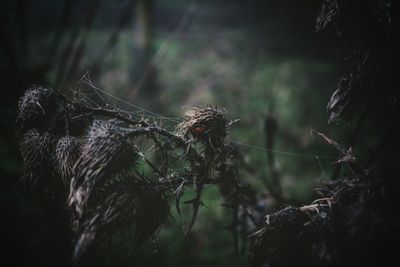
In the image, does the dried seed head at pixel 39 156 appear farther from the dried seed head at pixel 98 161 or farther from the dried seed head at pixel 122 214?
the dried seed head at pixel 122 214

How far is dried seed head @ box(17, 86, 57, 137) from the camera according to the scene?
1589mm

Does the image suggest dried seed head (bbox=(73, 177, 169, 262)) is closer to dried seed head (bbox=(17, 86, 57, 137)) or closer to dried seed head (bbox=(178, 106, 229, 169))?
dried seed head (bbox=(178, 106, 229, 169))

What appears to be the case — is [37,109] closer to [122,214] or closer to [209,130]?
[122,214]

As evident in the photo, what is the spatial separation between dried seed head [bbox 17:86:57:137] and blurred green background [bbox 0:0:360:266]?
130 centimetres

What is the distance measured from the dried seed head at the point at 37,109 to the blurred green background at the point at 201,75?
4.26 feet

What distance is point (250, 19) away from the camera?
10438mm

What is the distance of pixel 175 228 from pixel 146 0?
532cm

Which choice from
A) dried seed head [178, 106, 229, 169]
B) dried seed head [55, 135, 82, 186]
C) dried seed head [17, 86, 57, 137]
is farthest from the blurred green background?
dried seed head [178, 106, 229, 169]

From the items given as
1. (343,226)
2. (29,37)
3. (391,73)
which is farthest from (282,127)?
(29,37)

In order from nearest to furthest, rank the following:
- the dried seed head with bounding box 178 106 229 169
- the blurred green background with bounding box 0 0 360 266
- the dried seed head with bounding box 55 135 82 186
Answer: the dried seed head with bounding box 55 135 82 186, the dried seed head with bounding box 178 106 229 169, the blurred green background with bounding box 0 0 360 266

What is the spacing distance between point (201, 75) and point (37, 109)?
721 cm

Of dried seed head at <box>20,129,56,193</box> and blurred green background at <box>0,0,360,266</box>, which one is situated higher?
blurred green background at <box>0,0,360,266</box>

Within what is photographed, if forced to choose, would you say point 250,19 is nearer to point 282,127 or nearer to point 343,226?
point 282,127

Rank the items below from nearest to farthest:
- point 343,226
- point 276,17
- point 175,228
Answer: point 343,226
point 175,228
point 276,17
